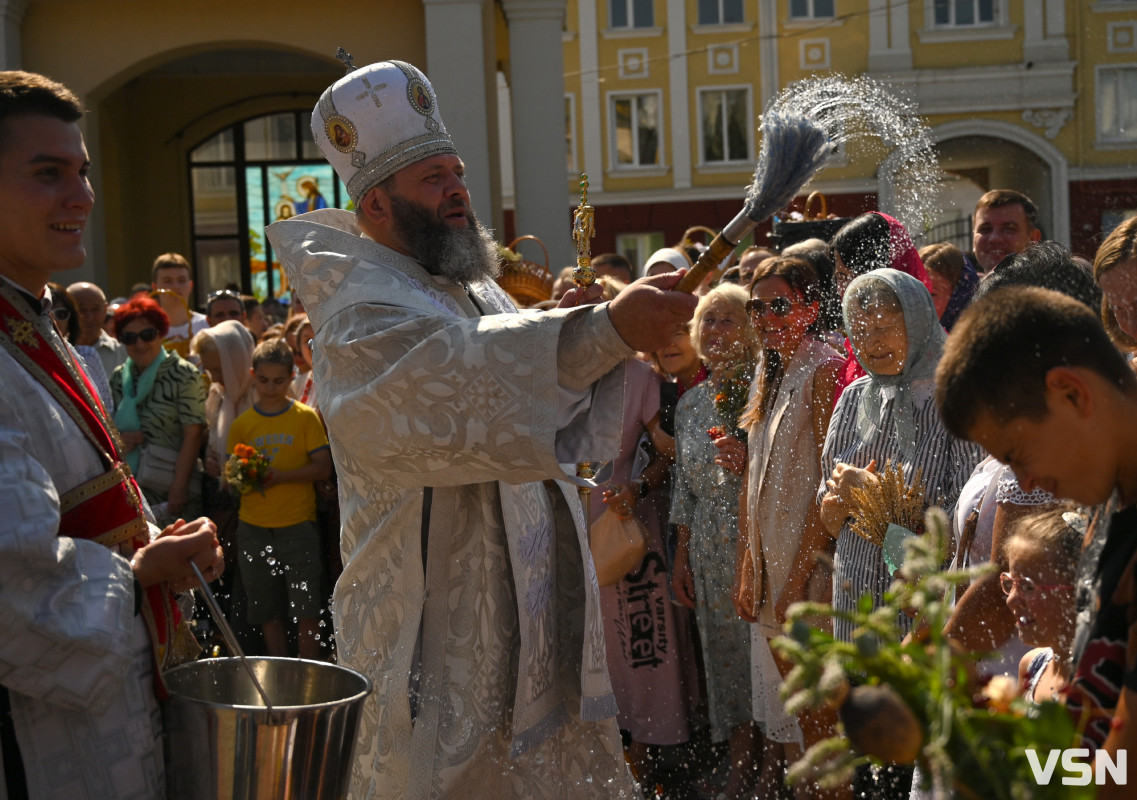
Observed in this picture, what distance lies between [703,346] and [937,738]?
13.7 ft

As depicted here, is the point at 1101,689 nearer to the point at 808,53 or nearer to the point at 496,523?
the point at 496,523

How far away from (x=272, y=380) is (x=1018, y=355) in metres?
5.33

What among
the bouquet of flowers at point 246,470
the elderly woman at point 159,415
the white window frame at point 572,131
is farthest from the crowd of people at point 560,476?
the white window frame at point 572,131

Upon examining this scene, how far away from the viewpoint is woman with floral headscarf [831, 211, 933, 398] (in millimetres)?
4871

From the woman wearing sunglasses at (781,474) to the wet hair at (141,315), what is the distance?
3.71 m

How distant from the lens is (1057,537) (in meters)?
2.48

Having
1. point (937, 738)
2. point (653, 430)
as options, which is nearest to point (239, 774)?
point (937, 738)

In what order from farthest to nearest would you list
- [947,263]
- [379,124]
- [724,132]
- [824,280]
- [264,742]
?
[724,132]
[947,263]
[824,280]
[379,124]
[264,742]

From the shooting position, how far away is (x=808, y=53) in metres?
26.5

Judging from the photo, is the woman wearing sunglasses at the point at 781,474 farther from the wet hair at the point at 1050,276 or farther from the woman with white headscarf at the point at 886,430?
the wet hair at the point at 1050,276

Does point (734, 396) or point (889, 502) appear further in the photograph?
point (734, 396)

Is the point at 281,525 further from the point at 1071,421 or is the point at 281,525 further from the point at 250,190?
the point at 250,190

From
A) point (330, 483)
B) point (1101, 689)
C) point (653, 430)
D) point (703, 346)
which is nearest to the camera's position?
point (1101, 689)

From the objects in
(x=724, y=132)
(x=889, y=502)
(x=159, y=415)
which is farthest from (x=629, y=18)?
(x=889, y=502)
